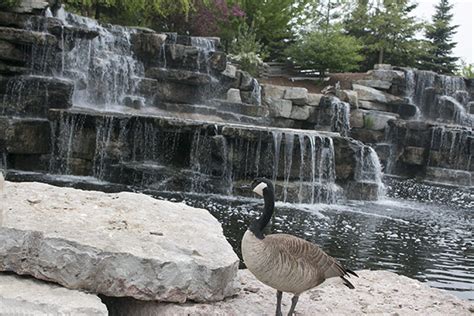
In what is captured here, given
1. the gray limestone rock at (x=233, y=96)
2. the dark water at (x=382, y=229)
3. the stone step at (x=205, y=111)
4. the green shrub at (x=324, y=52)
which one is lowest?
the dark water at (x=382, y=229)

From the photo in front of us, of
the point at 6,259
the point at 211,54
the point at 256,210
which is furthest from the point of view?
the point at 211,54

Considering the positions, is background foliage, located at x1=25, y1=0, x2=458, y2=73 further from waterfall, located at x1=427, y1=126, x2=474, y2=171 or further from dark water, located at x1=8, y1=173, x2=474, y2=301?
dark water, located at x1=8, y1=173, x2=474, y2=301

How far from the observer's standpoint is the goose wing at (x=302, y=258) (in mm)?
3754

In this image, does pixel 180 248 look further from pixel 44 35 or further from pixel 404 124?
pixel 404 124

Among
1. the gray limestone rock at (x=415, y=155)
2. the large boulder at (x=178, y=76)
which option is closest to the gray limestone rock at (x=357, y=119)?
the gray limestone rock at (x=415, y=155)

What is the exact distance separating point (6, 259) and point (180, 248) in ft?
3.77

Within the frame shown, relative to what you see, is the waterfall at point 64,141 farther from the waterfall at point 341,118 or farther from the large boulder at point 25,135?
the waterfall at point 341,118

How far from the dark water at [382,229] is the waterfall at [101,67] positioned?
14.5 ft

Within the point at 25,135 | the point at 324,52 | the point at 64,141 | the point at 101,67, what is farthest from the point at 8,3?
the point at 324,52

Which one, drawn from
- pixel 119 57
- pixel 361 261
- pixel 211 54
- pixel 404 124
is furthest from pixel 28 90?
pixel 404 124

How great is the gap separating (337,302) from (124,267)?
189 cm

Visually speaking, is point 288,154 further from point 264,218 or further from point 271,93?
point 264,218

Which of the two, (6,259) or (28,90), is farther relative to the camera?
(28,90)

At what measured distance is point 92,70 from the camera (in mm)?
15984
